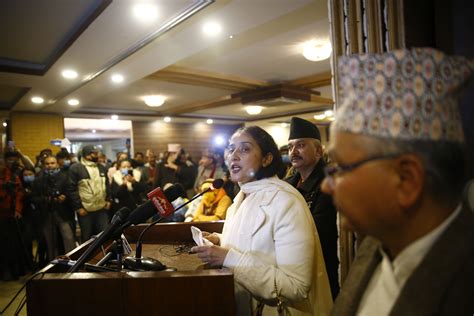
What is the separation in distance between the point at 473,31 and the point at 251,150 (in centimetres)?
98

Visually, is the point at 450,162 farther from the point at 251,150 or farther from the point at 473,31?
the point at 251,150

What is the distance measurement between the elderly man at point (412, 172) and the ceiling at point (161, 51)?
2091 millimetres

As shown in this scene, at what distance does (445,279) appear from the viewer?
0.60 m

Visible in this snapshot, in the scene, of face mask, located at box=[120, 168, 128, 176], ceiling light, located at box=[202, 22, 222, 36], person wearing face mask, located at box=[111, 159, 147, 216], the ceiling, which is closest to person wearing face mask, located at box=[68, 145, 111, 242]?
person wearing face mask, located at box=[111, 159, 147, 216]

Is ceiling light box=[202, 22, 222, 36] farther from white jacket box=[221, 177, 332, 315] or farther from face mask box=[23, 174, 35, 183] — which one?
face mask box=[23, 174, 35, 183]

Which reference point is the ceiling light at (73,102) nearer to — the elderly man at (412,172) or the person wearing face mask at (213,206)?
the person wearing face mask at (213,206)

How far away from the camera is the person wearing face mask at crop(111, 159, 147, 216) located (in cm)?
500

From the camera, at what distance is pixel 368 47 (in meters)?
1.26

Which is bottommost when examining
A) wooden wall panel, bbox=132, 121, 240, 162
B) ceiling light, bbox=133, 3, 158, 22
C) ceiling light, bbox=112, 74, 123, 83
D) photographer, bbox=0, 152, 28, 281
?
photographer, bbox=0, 152, 28, 281

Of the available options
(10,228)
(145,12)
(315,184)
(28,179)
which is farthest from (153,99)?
(315,184)

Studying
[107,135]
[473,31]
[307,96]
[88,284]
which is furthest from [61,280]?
[107,135]

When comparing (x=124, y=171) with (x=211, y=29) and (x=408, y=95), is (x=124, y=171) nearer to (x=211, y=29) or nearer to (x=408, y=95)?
(x=211, y=29)

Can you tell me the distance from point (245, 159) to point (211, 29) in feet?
6.42

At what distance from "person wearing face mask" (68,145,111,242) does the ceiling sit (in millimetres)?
1295
